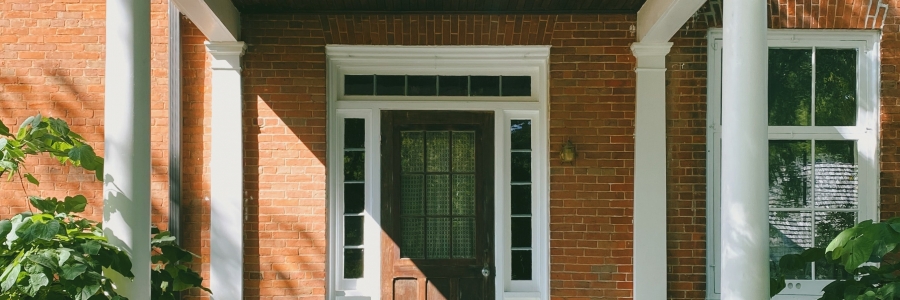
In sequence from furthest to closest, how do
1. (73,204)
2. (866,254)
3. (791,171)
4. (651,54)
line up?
1. (791,171)
2. (651,54)
3. (73,204)
4. (866,254)

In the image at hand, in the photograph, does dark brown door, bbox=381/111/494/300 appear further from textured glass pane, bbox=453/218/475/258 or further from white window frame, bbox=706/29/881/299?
white window frame, bbox=706/29/881/299

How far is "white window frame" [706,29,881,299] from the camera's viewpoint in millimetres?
5699

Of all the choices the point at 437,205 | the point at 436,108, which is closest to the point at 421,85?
the point at 436,108

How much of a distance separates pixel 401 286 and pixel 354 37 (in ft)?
6.40

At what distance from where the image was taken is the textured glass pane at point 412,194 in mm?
6047

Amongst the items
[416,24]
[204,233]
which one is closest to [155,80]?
[204,233]

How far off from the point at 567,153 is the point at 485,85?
2.87ft

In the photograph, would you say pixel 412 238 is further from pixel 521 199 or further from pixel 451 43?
pixel 451 43

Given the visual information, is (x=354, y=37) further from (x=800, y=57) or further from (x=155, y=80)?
(x=800, y=57)

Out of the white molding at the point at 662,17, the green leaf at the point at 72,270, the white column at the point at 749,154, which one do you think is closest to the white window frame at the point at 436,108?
the white molding at the point at 662,17

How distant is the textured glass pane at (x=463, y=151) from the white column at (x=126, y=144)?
2.82 meters

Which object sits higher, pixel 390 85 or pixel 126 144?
pixel 390 85

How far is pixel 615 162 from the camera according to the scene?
227 inches

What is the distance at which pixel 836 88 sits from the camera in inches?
226
